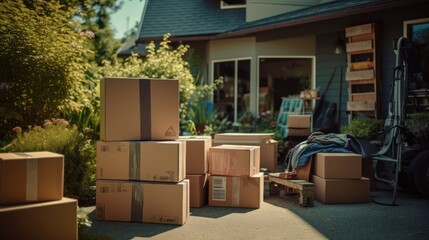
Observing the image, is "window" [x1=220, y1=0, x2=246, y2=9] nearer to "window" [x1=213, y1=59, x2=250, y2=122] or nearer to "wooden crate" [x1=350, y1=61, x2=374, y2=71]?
"window" [x1=213, y1=59, x2=250, y2=122]

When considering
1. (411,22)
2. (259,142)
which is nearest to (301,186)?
(259,142)

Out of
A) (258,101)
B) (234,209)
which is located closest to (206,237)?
(234,209)

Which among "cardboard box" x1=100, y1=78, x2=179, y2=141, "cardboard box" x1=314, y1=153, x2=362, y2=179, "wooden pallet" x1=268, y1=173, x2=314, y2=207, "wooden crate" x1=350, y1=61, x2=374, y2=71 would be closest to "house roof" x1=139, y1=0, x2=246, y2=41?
"wooden crate" x1=350, y1=61, x2=374, y2=71

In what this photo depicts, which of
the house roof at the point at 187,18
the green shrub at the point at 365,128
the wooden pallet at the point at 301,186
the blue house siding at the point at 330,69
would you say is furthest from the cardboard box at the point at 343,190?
the house roof at the point at 187,18

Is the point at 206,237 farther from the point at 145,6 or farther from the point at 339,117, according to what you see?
the point at 145,6

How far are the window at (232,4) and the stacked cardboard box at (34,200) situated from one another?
10.5 metres

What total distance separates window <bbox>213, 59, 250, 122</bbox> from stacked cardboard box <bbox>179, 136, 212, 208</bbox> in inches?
265

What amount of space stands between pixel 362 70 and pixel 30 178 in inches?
297

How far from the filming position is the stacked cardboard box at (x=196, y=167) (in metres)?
4.91

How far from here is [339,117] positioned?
31.9ft

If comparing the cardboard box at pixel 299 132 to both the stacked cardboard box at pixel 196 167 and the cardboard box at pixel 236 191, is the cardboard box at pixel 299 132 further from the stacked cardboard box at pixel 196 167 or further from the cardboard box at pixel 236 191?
the stacked cardboard box at pixel 196 167

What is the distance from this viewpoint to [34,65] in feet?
18.1

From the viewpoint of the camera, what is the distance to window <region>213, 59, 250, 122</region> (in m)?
11.7

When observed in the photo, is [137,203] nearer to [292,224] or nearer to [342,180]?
[292,224]
